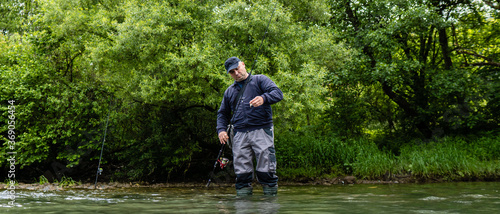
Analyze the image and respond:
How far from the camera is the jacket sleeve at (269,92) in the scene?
4.89 m

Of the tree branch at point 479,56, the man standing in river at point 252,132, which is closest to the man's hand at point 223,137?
the man standing in river at point 252,132

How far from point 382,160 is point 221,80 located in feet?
16.8

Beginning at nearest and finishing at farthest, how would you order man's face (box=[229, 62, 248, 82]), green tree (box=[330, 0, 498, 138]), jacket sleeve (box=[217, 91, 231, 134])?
man's face (box=[229, 62, 248, 82]) → jacket sleeve (box=[217, 91, 231, 134]) → green tree (box=[330, 0, 498, 138])

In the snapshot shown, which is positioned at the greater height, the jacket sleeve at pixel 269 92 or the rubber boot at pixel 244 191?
the jacket sleeve at pixel 269 92

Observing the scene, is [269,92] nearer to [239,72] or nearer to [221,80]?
[239,72]

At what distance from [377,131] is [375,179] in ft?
21.2

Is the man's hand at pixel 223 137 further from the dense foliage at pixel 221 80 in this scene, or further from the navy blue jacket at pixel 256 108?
the dense foliage at pixel 221 80

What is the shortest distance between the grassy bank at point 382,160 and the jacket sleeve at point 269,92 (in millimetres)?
6152

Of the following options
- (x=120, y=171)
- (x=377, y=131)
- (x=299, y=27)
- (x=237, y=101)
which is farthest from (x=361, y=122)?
(x=237, y=101)

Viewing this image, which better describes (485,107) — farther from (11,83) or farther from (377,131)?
(11,83)

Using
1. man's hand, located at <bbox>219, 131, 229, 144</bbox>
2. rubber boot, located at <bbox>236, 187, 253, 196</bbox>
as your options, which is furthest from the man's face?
rubber boot, located at <bbox>236, 187, 253, 196</bbox>

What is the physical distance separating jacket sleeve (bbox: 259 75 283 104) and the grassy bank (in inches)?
242

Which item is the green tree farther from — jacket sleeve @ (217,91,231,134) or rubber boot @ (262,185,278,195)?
rubber boot @ (262,185,278,195)

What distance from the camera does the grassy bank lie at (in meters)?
10.1
